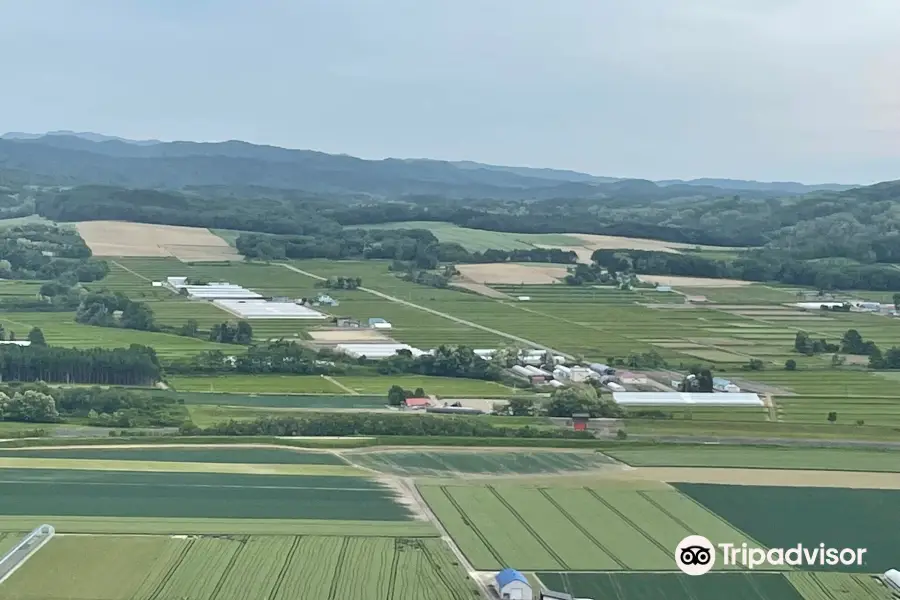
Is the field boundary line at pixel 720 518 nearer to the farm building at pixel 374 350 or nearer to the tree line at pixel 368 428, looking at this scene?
the tree line at pixel 368 428

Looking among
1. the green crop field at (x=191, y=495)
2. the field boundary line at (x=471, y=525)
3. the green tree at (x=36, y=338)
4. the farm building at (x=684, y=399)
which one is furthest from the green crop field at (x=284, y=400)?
the field boundary line at (x=471, y=525)

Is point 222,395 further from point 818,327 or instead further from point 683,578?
point 818,327

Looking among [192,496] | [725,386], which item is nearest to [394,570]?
[192,496]

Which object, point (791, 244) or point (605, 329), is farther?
point (791, 244)

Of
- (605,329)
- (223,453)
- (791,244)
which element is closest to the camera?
(223,453)

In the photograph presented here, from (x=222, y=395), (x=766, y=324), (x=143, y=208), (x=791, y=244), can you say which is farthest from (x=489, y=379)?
(x=143, y=208)

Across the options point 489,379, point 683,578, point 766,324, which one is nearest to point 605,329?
point 766,324

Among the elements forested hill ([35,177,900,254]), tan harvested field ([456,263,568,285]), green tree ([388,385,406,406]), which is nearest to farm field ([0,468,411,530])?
green tree ([388,385,406,406])

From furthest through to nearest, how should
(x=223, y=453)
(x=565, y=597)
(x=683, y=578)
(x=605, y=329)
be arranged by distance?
(x=605, y=329)
(x=223, y=453)
(x=683, y=578)
(x=565, y=597)
